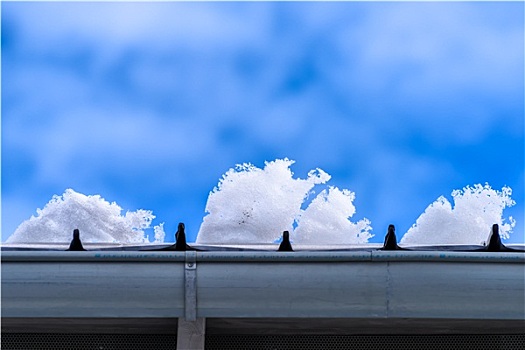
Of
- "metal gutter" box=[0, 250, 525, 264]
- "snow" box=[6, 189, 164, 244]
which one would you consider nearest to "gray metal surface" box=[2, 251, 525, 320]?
"metal gutter" box=[0, 250, 525, 264]

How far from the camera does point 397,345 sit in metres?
3.54

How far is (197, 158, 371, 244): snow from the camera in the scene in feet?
12.3

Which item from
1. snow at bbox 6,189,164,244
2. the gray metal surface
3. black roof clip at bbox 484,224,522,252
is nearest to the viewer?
the gray metal surface

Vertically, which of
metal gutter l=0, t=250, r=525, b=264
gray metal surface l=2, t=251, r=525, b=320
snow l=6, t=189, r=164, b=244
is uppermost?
snow l=6, t=189, r=164, b=244

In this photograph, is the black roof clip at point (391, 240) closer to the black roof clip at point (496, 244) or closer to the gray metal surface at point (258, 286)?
the gray metal surface at point (258, 286)

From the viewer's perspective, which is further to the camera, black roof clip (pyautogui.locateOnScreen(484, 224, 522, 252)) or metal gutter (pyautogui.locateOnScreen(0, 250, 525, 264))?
black roof clip (pyautogui.locateOnScreen(484, 224, 522, 252))

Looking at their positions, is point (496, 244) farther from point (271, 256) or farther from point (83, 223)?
point (83, 223)

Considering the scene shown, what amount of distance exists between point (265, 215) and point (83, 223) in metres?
1.00

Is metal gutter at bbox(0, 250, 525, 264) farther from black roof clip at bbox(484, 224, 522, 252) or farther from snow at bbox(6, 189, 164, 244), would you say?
snow at bbox(6, 189, 164, 244)

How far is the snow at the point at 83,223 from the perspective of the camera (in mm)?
3826

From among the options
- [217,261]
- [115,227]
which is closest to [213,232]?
[115,227]

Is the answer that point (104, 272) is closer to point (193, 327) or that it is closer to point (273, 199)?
point (193, 327)

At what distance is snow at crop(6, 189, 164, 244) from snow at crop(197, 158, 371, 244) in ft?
1.24

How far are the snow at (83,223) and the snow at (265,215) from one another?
378 mm
